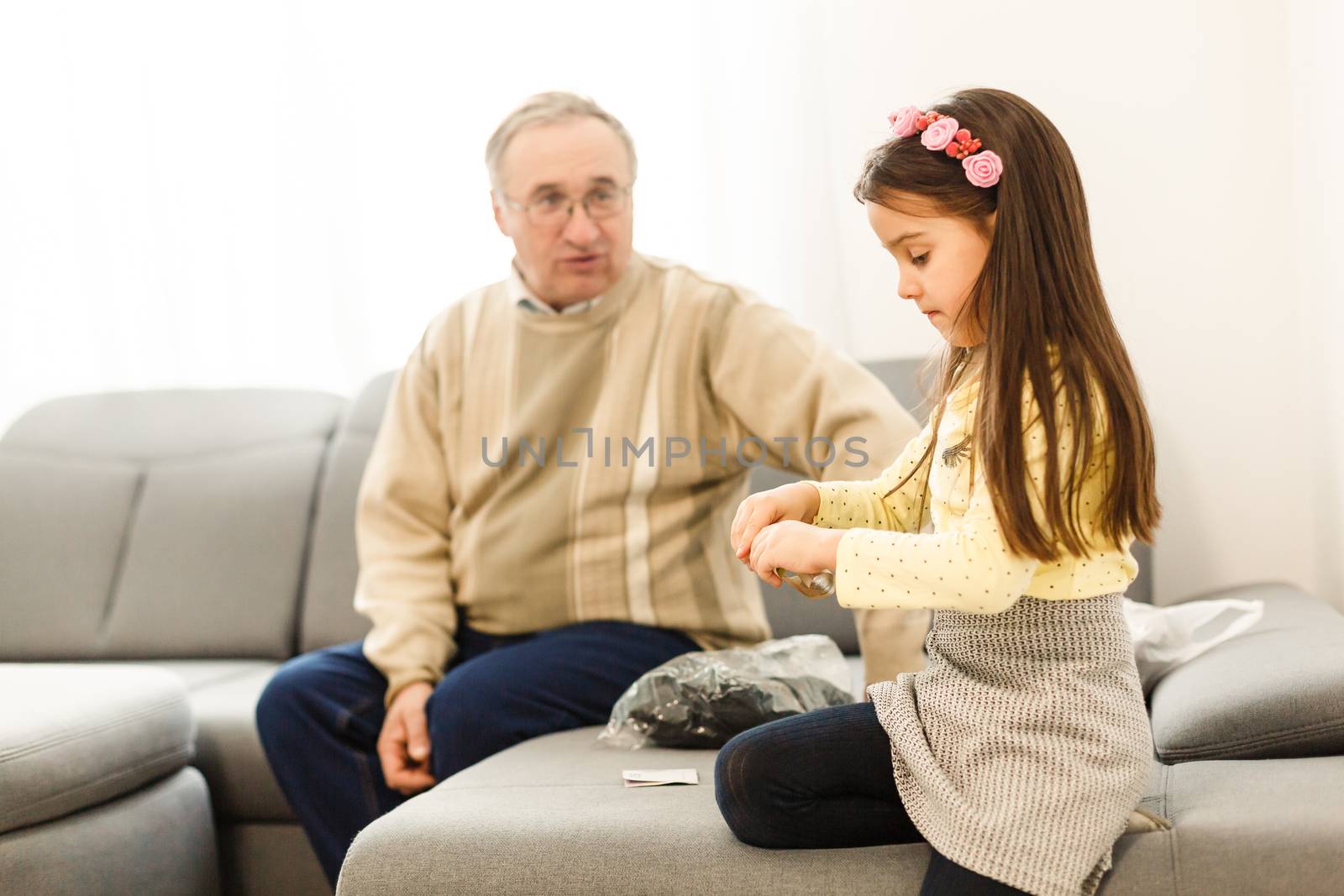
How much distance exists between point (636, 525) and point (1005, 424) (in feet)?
2.61

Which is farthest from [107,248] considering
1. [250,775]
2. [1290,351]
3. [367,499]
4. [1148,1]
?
[1290,351]

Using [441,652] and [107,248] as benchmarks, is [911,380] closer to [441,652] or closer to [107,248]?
[441,652]

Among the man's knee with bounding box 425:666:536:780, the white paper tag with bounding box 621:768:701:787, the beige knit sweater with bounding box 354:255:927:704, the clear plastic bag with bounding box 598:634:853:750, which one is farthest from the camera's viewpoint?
the beige knit sweater with bounding box 354:255:927:704

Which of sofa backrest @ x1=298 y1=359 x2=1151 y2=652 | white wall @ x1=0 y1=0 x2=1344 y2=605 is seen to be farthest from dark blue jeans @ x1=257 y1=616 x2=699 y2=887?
white wall @ x1=0 y1=0 x2=1344 y2=605

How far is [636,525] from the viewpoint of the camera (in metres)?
1.75

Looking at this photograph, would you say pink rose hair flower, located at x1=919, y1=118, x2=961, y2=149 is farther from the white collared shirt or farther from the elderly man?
the white collared shirt

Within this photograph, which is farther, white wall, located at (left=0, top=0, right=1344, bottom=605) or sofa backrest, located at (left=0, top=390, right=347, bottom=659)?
sofa backrest, located at (left=0, top=390, right=347, bottom=659)

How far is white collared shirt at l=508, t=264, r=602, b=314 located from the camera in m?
1.82

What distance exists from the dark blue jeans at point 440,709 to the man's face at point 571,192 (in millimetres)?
503

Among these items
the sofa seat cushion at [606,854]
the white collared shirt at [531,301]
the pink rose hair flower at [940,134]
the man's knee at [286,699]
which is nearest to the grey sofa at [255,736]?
the sofa seat cushion at [606,854]

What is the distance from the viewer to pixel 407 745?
1.67m

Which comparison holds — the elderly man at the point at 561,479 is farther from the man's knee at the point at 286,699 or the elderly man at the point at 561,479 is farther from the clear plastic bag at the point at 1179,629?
the clear plastic bag at the point at 1179,629

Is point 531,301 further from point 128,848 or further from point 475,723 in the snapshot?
point 128,848

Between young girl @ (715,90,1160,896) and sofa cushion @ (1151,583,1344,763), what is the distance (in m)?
0.21
